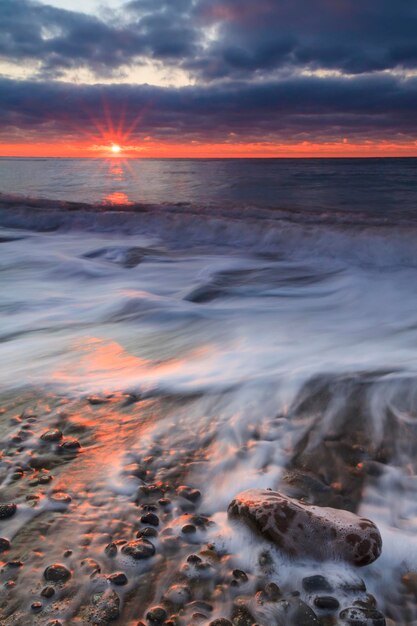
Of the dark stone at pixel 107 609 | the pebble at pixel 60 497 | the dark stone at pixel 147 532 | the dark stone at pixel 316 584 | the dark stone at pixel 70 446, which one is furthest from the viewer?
the dark stone at pixel 70 446

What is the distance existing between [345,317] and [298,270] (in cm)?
284

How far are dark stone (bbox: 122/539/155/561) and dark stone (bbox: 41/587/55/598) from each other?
0.33 meters

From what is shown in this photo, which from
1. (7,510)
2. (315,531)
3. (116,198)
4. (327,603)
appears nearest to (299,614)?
(327,603)

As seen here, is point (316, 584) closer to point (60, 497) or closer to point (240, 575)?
point (240, 575)

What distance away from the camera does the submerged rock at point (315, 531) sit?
6.53 feet

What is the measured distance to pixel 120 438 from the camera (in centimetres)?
297

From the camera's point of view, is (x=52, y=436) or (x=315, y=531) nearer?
(x=315, y=531)

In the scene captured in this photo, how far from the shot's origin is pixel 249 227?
1198 centimetres

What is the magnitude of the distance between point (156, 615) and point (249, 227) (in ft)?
35.7

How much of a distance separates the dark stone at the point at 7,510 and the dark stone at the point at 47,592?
52cm

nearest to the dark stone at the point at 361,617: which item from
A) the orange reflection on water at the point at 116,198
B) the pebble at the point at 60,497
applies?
the pebble at the point at 60,497

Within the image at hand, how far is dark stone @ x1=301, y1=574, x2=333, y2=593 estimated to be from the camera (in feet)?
6.16

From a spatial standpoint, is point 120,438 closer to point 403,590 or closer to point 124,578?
point 124,578

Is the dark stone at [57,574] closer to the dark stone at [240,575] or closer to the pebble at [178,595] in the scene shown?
the pebble at [178,595]
